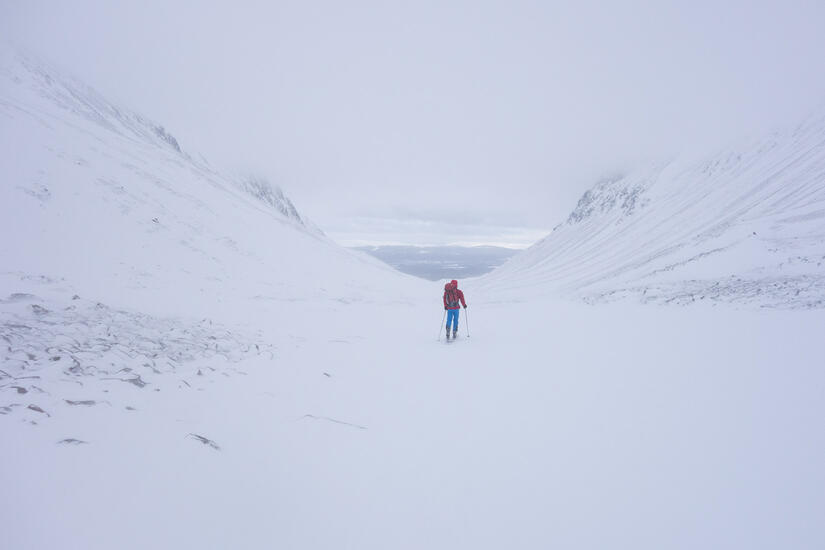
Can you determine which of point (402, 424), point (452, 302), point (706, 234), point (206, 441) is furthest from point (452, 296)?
point (706, 234)

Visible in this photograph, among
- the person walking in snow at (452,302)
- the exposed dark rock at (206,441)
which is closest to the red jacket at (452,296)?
the person walking in snow at (452,302)

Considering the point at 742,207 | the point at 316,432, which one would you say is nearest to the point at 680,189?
the point at 742,207

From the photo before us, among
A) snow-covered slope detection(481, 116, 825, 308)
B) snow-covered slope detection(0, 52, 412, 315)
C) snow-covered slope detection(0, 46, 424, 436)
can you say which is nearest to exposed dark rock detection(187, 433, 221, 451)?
snow-covered slope detection(0, 46, 424, 436)

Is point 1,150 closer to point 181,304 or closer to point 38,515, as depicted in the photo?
point 181,304

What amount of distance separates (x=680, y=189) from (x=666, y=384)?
88.4 m

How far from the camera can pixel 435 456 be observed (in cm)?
435

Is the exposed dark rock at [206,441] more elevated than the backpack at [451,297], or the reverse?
the backpack at [451,297]

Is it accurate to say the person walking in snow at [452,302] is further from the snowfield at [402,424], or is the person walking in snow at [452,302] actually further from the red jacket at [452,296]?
the snowfield at [402,424]

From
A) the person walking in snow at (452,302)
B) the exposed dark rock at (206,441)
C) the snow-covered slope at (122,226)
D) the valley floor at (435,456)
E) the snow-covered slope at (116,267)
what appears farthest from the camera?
the snow-covered slope at (122,226)

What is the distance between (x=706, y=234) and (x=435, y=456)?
162 feet

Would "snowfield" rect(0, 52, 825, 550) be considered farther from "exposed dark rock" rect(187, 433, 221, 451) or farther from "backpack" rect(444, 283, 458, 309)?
"backpack" rect(444, 283, 458, 309)

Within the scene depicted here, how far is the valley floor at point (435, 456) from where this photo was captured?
2.88 m

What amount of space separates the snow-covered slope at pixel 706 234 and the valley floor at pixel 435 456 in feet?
24.8

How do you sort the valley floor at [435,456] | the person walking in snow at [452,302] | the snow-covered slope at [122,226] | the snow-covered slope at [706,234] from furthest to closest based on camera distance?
the snow-covered slope at [706,234] < the snow-covered slope at [122,226] < the person walking in snow at [452,302] < the valley floor at [435,456]
